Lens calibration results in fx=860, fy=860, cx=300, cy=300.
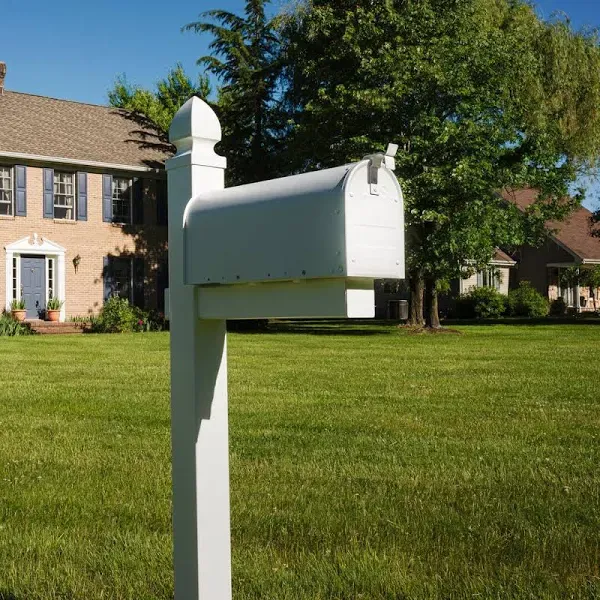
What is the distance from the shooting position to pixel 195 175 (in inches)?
104

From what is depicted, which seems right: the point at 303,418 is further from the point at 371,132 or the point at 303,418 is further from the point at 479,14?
the point at 479,14

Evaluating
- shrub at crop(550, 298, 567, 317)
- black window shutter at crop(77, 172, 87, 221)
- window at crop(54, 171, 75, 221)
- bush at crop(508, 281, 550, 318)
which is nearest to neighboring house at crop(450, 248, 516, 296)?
bush at crop(508, 281, 550, 318)

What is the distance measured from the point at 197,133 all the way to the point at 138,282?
26842mm

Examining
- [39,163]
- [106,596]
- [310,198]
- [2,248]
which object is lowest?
[106,596]

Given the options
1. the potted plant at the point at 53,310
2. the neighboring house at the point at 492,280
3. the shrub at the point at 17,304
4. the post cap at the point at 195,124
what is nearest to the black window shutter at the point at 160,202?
the potted plant at the point at 53,310

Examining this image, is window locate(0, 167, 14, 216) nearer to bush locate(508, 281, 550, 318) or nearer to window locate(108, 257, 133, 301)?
window locate(108, 257, 133, 301)

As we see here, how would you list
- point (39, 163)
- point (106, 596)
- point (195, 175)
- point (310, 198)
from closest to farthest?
point (310, 198) < point (195, 175) < point (106, 596) < point (39, 163)

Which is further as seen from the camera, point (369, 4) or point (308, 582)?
point (369, 4)

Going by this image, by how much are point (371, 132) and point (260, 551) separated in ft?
67.5

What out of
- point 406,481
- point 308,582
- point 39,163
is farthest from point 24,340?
point 308,582

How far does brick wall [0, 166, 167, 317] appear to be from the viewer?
1052 inches

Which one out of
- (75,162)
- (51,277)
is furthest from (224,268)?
(75,162)

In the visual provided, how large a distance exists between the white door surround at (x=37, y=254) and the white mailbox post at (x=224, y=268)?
24833 mm

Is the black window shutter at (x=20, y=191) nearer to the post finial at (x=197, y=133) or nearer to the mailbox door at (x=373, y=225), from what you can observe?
the post finial at (x=197, y=133)
